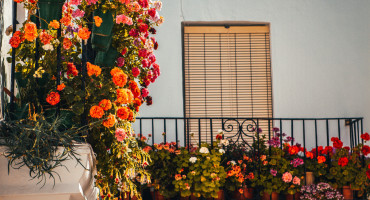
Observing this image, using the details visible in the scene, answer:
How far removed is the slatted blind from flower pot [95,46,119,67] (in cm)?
432

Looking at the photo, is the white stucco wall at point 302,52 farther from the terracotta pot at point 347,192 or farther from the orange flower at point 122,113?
the orange flower at point 122,113

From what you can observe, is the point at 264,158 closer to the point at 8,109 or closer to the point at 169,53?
the point at 169,53

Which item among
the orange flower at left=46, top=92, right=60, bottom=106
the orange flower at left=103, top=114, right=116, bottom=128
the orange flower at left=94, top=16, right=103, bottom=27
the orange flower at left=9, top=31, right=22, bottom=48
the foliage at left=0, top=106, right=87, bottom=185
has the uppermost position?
the orange flower at left=94, top=16, right=103, bottom=27

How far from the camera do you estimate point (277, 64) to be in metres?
7.50

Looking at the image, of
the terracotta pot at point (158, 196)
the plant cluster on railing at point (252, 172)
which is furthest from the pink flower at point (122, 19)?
the terracotta pot at point (158, 196)

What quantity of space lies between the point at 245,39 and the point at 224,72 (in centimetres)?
71

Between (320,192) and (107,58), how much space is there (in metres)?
3.86

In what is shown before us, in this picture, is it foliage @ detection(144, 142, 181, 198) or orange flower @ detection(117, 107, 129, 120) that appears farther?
foliage @ detection(144, 142, 181, 198)

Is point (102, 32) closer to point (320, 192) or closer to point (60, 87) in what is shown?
point (60, 87)

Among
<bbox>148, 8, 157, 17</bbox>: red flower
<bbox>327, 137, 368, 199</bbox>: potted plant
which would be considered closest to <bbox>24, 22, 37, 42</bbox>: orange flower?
<bbox>148, 8, 157, 17</bbox>: red flower

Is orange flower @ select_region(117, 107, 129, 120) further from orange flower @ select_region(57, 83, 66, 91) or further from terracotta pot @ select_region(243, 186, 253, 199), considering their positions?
terracotta pot @ select_region(243, 186, 253, 199)

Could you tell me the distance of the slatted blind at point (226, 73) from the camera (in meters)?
7.49

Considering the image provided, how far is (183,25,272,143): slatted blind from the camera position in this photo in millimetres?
7488

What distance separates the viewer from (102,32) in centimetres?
278
